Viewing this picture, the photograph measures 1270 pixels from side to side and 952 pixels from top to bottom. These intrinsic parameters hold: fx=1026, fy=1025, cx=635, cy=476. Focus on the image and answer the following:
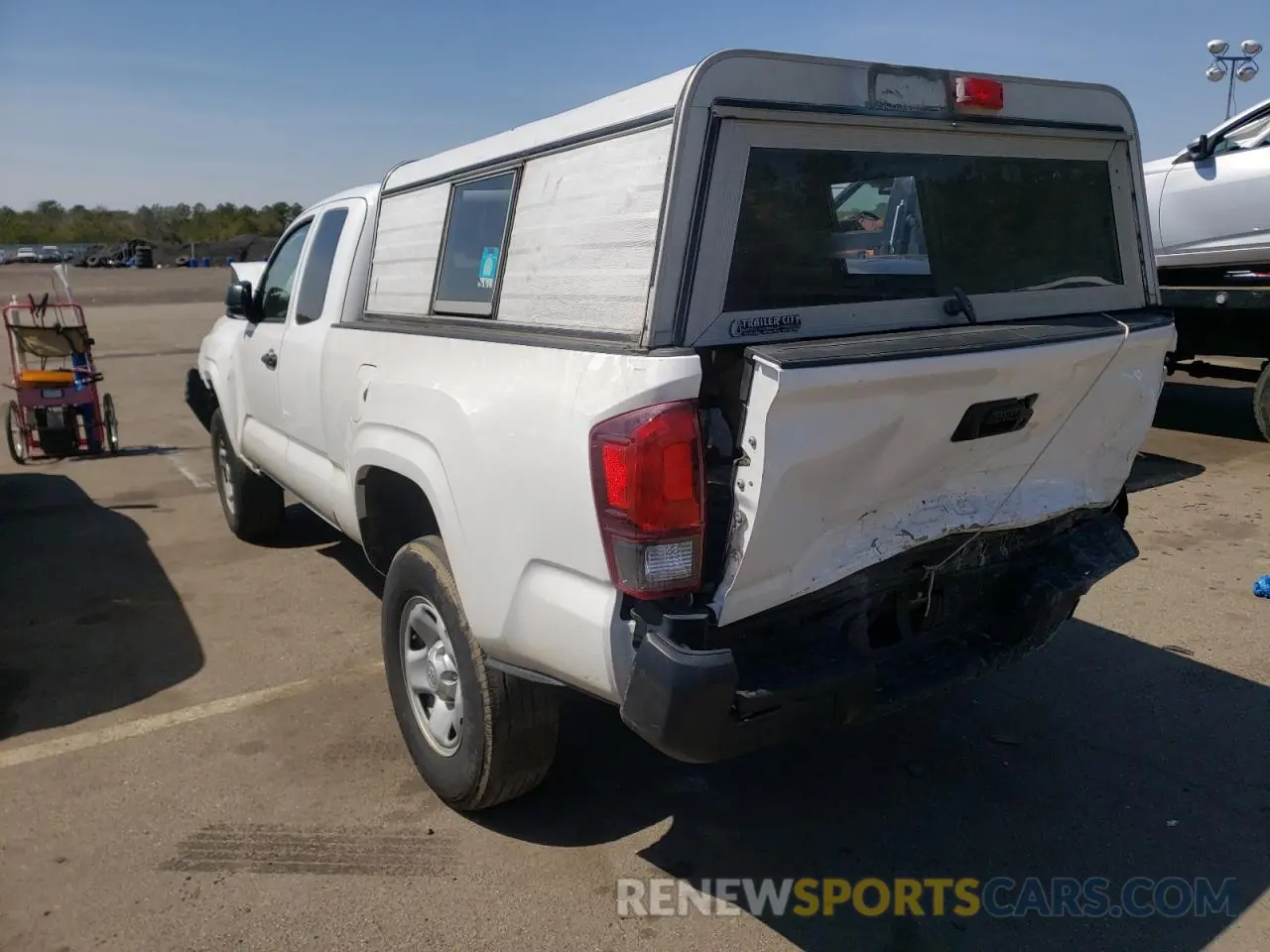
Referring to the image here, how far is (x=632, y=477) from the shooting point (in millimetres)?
2418

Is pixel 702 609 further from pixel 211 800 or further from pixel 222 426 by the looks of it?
pixel 222 426

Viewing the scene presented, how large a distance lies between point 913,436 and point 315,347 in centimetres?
290

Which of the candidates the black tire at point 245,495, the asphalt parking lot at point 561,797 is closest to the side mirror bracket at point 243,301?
the black tire at point 245,495

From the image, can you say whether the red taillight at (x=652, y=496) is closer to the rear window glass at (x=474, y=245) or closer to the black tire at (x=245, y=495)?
the rear window glass at (x=474, y=245)

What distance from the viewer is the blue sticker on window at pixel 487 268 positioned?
336 centimetres

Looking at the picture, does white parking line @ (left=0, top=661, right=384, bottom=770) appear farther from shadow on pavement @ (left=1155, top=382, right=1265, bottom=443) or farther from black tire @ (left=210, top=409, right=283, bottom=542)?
shadow on pavement @ (left=1155, top=382, right=1265, bottom=443)

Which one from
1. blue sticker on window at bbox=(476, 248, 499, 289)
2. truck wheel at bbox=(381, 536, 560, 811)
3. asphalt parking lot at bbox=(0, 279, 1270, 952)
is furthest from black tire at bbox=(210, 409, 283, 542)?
blue sticker on window at bbox=(476, 248, 499, 289)

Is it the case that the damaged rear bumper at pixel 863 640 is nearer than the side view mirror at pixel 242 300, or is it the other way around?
the damaged rear bumper at pixel 863 640

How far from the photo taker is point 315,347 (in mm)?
4562

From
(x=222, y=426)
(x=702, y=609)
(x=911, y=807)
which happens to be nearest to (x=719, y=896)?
(x=911, y=807)

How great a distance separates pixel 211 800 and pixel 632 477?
2.16 meters

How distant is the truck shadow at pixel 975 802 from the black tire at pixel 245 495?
3.03m

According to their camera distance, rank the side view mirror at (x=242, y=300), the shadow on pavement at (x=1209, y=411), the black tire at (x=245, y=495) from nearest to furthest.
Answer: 1. the side view mirror at (x=242, y=300)
2. the black tire at (x=245, y=495)
3. the shadow on pavement at (x=1209, y=411)

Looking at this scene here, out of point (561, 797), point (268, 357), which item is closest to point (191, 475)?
point (268, 357)
